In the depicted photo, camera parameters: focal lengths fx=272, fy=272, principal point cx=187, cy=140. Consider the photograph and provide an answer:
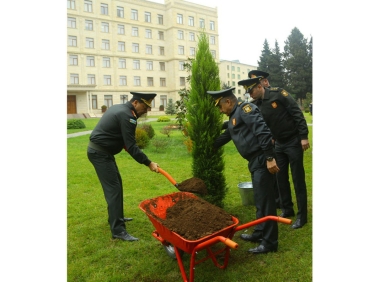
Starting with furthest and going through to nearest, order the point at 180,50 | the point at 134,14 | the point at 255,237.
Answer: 1. the point at 134,14
2. the point at 180,50
3. the point at 255,237

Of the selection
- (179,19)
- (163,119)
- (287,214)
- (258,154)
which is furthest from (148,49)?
(163,119)

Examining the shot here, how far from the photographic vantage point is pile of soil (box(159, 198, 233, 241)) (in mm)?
2410

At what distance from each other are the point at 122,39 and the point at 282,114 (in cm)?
378

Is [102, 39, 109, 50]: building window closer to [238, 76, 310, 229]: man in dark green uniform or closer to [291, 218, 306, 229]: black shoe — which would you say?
[238, 76, 310, 229]: man in dark green uniform

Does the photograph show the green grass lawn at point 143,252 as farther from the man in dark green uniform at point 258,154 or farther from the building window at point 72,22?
the building window at point 72,22

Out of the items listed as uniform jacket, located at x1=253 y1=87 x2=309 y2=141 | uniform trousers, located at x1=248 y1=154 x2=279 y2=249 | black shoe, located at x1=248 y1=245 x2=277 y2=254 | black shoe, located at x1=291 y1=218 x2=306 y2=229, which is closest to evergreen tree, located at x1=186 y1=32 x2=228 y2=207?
uniform jacket, located at x1=253 y1=87 x2=309 y2=141

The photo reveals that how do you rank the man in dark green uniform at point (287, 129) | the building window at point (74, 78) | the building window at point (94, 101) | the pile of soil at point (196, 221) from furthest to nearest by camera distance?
the building window at point (94, 101) < the building window at point (74, 78) < the man in dark green uniform at point (287, 129) < the pile of soil at point (196, 221)

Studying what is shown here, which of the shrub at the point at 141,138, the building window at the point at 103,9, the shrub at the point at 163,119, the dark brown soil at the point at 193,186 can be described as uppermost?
the building window at the point at 103,9

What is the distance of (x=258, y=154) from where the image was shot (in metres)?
3.10

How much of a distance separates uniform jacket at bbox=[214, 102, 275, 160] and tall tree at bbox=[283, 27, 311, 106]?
62 cm

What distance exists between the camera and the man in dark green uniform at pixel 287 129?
3.70 metres

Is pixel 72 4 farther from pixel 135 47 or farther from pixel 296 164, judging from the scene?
pixel 296 164

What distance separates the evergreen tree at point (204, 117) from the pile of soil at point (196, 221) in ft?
3.54

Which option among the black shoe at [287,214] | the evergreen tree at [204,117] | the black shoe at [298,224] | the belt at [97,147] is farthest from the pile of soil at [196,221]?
the black shoe at [287,214]
